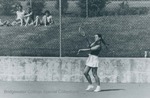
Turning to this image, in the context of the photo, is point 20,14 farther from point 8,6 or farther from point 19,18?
point 8,6

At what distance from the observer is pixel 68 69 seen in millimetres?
15938

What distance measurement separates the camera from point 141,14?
21.4m

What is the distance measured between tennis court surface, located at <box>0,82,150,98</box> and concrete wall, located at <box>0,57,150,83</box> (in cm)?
25

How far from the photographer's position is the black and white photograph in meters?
14.5

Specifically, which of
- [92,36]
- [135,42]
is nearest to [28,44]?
[92,36]

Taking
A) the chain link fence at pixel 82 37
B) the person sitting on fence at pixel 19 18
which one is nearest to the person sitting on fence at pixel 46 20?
the chain link fence at pixel 82 37

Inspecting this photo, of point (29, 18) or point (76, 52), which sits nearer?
Answer: point (76, 52)

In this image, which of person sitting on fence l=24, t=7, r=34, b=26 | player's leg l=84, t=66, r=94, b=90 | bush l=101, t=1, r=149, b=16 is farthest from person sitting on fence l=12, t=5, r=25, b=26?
player's leg l=84, t=66, r=94, b=90

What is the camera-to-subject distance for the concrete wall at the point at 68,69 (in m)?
15.7

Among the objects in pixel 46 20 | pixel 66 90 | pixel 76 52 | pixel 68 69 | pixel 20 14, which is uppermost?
pixel 20 14

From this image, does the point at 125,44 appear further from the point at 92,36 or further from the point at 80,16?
the point at 80,16

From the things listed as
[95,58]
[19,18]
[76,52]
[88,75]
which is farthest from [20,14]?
[95,58]

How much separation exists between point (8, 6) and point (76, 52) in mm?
7237

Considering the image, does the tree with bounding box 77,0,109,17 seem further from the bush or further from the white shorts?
the white shorts
